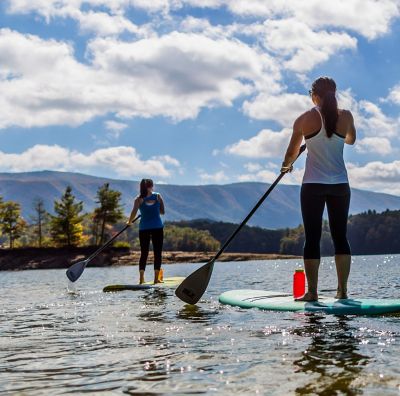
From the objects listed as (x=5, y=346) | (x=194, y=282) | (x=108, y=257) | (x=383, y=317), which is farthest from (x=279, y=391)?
(x=108, y=257)

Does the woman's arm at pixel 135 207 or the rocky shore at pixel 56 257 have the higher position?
the woman's arm at pixel 135 207

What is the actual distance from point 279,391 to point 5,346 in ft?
10.4

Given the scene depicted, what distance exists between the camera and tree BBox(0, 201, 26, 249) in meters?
89.1

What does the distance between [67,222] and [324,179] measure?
3194 inches

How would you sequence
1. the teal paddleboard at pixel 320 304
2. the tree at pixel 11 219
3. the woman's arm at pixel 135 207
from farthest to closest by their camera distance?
the tree at pixel 11 219 < the woman's arm at pixel 135 207 < the teal paddleboard at pixel 320 304

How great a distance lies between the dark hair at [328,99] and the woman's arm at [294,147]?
37cm

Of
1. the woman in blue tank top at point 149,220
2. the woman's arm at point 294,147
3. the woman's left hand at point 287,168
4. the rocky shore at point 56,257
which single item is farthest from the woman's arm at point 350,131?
the rocky shore at point 56,257

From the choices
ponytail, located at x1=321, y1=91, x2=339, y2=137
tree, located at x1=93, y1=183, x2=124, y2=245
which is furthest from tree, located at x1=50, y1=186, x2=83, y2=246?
ponytail, located at x1=321, y1=91, x2=339, y2=137

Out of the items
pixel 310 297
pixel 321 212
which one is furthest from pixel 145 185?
pixel 310 297

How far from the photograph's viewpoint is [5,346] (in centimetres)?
532

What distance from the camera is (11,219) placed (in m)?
89.8

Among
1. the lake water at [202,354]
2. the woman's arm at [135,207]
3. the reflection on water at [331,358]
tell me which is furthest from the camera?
the woman's arm at [135,207]

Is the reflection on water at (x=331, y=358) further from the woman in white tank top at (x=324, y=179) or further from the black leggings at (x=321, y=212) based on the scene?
the black leggings at (x=321, y=212)

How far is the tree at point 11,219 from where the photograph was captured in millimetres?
89062
